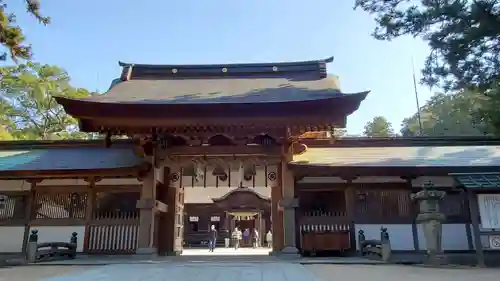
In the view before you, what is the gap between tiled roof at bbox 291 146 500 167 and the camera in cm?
953

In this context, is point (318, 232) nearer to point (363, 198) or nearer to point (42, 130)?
point (363, 198)

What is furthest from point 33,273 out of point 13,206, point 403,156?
point 403,156

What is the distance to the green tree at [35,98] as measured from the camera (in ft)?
82.2

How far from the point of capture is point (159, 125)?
8492 millimetres

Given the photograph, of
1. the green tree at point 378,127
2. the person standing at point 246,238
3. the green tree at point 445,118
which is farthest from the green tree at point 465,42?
the green tree at point 378,127

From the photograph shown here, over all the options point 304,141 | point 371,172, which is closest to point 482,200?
point 371,172

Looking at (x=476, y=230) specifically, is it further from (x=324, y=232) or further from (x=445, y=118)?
(x=445, y=118)

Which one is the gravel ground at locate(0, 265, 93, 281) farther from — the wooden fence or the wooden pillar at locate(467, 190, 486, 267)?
the wooden pillar at locate(467, 190, 486, 267)

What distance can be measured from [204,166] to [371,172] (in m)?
4.28

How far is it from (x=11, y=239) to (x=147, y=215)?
13.3 ft

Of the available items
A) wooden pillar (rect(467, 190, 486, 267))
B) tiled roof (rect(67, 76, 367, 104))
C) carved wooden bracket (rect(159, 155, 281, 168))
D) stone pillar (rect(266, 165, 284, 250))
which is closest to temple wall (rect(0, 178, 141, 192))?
carved wooden bracket (rect(159, 155, 281, 168))

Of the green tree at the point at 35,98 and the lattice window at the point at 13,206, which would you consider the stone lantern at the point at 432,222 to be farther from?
the green tree at the point at 35,98

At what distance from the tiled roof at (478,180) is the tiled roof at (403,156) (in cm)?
124

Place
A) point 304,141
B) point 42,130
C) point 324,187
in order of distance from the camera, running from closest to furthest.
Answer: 1. point 324,187
2. point 304,141
3. point 42,130
